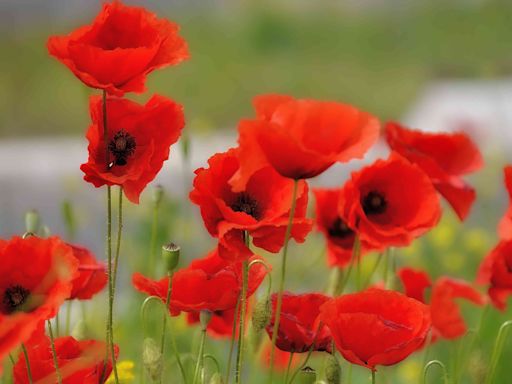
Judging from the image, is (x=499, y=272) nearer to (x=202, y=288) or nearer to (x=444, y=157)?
(x=444, y=157)

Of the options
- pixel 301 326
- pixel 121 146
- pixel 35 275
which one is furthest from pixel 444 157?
pixel 35 275

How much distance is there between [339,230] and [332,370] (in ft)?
1.10

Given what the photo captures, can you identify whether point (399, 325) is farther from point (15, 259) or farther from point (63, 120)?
point (63, 120)

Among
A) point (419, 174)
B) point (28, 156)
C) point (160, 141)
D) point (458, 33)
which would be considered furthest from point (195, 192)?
point (458, 33)

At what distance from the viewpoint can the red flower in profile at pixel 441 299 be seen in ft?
4.60

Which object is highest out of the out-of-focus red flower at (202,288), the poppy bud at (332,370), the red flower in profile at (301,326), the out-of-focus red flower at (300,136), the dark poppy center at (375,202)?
the out-of-focus red flower at (300,136)

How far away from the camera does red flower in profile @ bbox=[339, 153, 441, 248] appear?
1221 millimetres

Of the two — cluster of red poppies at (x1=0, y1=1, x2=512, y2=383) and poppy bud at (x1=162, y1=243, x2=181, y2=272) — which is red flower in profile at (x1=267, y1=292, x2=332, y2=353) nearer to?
cluster of red poppies at (x1=0, y1=1, x2=512, y2=383)

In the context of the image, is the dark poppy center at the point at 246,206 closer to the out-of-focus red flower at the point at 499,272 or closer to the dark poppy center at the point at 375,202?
the dark poppy center at the point at 375,202

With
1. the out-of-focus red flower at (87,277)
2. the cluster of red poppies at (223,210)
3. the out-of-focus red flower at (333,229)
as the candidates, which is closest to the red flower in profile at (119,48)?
the cluster of red poppies at (223,210)

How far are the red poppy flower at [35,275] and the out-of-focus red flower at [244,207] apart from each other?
15cm

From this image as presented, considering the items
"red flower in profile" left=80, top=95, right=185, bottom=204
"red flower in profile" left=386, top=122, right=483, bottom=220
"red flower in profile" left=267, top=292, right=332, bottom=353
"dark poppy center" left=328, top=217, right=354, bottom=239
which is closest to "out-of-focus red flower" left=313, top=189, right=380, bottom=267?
"dark poppy center" left=328, top=217, right=354, bottom=239

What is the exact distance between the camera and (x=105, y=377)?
3.62ft

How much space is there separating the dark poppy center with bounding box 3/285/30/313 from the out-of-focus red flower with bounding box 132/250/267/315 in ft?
0.52
